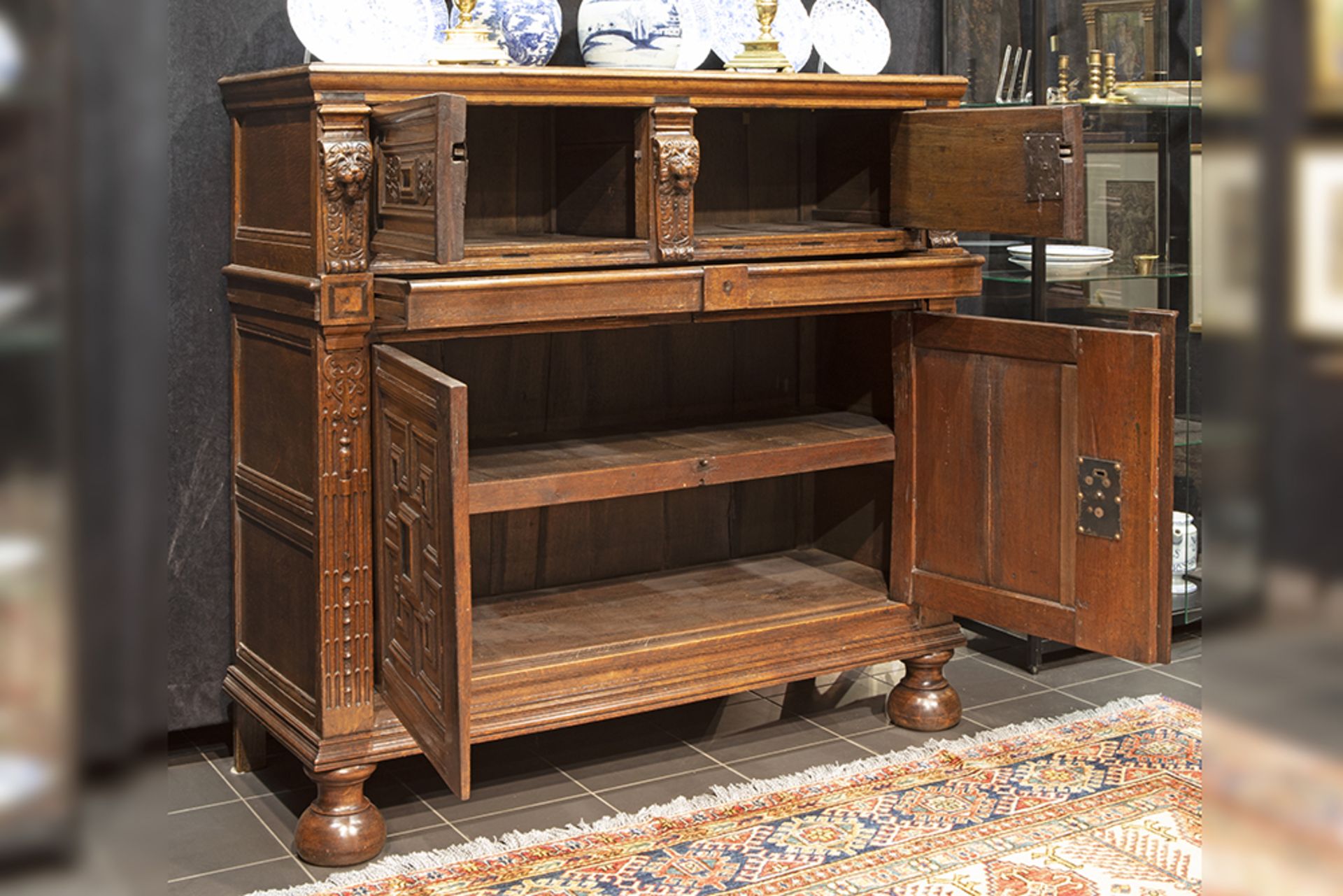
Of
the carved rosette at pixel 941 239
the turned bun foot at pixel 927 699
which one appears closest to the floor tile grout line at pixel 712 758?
the turned bun foot at pixel 927 699

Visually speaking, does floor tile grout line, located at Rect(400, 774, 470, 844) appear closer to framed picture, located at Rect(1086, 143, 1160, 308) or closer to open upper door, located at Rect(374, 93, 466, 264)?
open upper door, located at Rect(374, 93, 466, 264)

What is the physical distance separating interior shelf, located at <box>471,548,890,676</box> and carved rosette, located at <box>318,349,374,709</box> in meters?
0.24

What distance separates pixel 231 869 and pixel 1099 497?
1690 mm

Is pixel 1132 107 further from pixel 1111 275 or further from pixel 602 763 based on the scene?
pixel 602 763

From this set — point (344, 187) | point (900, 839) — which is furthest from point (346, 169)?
point (900, 839)

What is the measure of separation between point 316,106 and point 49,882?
2.29 metres

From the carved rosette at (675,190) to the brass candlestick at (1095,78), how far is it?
1.24 metres

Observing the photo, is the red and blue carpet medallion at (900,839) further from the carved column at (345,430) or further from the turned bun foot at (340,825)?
the carved column at (345,430)

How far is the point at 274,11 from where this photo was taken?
110 inches

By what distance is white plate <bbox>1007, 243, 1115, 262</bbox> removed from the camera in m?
3.37

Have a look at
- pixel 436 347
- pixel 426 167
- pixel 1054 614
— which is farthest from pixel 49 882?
pixel 436 347

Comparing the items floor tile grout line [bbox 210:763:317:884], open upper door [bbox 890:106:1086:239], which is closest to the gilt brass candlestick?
open upper door [bbox 890:106:1086:239]

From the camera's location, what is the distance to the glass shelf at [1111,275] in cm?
338

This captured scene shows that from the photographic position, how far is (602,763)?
2939 millimetres
